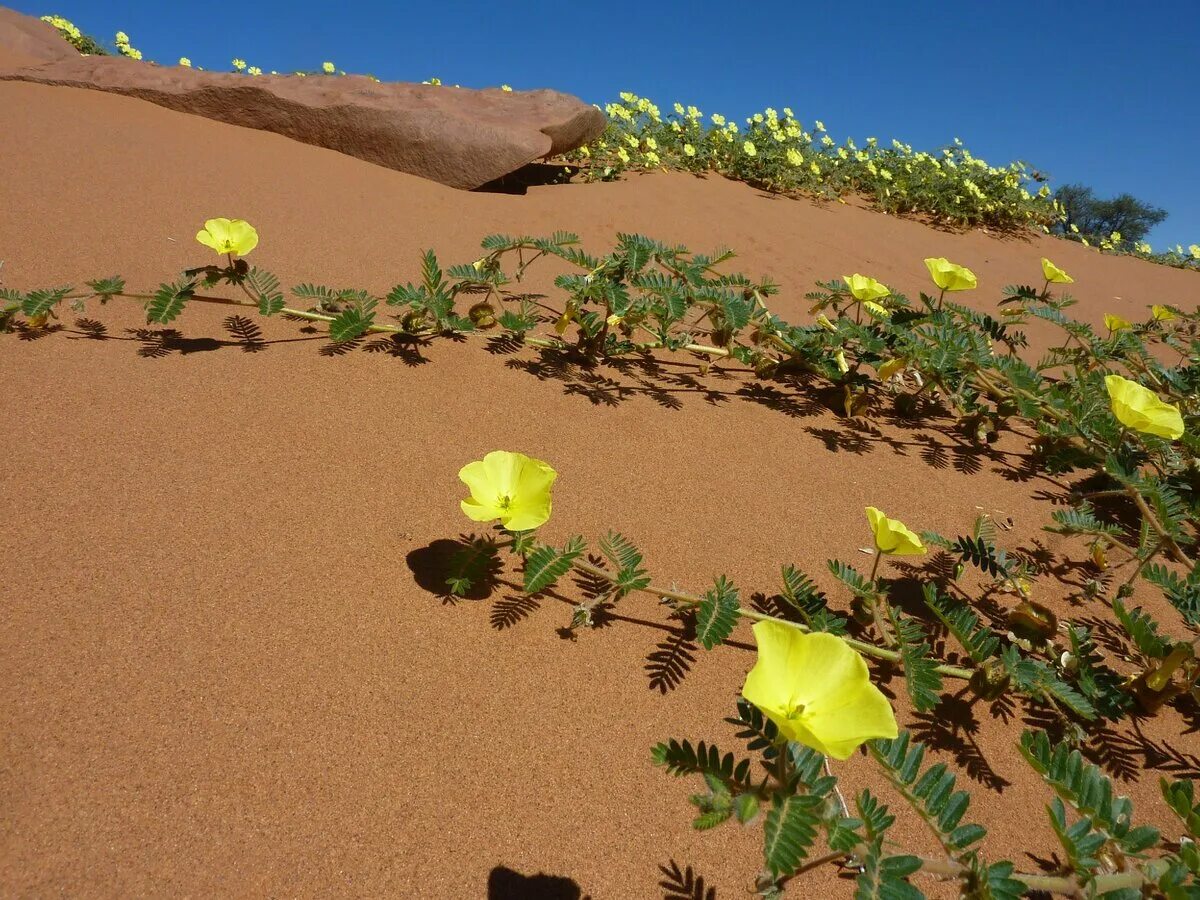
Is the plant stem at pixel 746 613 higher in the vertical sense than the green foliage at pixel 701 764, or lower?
lower

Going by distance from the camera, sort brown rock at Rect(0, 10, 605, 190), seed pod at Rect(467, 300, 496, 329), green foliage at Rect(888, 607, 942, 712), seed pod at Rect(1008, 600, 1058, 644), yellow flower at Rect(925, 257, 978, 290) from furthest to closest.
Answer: brown rock at Rect(0, 10, 605, 190), seed pod at Rect(467, 300, 496, 329), yellow flower at Rect(925, 257, 978, 290), seed pod at Rect(1008, 600, 1058, 644), green foliage at Rect(888, 607, 942, 712)

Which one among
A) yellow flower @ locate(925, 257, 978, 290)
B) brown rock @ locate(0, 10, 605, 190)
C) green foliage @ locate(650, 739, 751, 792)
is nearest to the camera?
green foliage @ locate(650, 739, 751, 792)

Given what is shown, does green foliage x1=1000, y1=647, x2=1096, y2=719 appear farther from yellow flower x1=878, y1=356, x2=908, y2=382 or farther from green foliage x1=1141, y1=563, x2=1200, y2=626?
yellow flower x1=878, y1=356, x2=908, y2=382

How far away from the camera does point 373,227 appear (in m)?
2.93

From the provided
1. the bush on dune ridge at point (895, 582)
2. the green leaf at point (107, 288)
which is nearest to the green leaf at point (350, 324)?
the bush on dune ridge at point (895, 582)

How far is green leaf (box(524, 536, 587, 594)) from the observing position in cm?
119

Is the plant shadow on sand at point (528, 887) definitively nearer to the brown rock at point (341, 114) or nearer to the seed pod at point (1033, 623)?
the seed pod at point (1033, 623)

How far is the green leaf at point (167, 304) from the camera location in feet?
5.95

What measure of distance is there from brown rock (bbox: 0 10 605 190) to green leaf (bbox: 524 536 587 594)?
3.13 metres

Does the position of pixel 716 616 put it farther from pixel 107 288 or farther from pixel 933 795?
pixel 107 288

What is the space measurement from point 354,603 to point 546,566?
32 centimetres

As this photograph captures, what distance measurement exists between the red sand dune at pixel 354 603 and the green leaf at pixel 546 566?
2.5 inches

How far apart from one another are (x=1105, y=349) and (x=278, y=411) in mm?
2585

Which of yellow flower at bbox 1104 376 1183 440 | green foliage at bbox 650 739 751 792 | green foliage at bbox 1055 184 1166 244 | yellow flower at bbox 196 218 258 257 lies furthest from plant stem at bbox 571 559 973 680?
green foliage at bbox 1055 184 1166 244
